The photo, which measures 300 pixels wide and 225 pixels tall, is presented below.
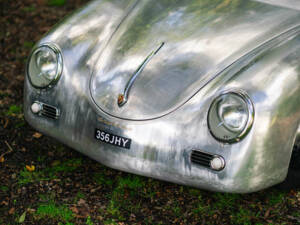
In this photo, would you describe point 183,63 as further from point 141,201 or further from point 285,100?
point 141,201

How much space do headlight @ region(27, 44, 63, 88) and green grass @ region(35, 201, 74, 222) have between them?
0.82 m

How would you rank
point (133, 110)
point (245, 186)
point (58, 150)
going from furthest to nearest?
point (58, 150)
point (133, 110)
point (245, 186)

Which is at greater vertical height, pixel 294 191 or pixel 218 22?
pixel 218 22

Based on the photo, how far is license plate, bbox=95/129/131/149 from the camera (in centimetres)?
313

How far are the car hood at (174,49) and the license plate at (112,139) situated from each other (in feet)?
0.45

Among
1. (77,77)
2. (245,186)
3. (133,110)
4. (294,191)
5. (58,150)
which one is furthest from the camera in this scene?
(58,150)

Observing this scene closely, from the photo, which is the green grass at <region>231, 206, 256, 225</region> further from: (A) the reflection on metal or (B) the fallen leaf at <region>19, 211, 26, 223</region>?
(B) the fallen leaf at <region>19, 211, 26, 223</region>

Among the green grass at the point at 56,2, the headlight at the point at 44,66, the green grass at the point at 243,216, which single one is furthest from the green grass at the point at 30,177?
the green grass at the point at 56,2

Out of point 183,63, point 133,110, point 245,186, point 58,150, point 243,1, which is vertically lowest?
point 58,150

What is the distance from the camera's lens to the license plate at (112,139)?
10.3ft

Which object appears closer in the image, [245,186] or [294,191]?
[245,186]

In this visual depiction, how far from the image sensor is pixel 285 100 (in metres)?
3.00

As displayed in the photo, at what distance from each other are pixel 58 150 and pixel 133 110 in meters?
1.16

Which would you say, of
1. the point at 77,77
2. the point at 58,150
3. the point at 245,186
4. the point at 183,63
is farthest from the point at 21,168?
the point at 245,186
